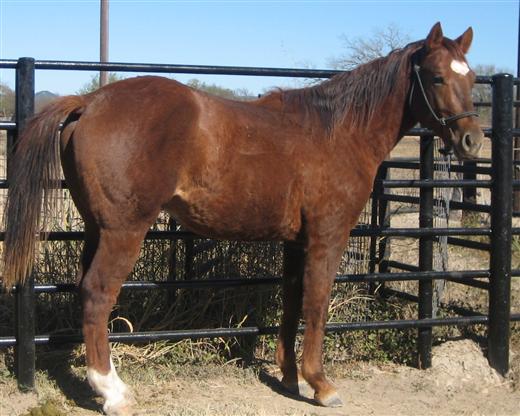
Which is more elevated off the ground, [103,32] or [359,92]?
[103,32]

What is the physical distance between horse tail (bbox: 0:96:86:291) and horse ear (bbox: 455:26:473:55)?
218 cm

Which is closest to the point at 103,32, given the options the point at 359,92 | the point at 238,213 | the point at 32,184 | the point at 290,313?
the point at 359,92

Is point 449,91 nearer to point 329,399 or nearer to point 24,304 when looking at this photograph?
point 329,399

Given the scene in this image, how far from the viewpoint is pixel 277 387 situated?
4258mm

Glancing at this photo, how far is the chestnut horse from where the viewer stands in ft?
11.2

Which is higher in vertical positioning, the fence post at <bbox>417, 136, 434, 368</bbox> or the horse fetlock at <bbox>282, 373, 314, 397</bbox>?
the fence post at <bbox>417, 136, 434, 368</bbox>

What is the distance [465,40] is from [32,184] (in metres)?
2.58

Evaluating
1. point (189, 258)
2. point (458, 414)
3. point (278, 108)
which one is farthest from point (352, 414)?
point (278, 108)

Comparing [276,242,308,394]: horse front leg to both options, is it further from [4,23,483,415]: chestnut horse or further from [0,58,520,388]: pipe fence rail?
[0,58,520,388]: pipe fence rail

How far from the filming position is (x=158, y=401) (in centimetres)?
391

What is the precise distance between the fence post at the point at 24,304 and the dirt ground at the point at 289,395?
0.12 meters

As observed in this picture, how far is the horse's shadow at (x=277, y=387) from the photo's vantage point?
4090 mm

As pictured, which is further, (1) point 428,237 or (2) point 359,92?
(1) point 428,237

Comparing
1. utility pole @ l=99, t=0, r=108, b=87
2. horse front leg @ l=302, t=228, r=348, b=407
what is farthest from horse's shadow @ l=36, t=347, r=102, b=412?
utility pole @ l=99, t=0, r=108, b=87
